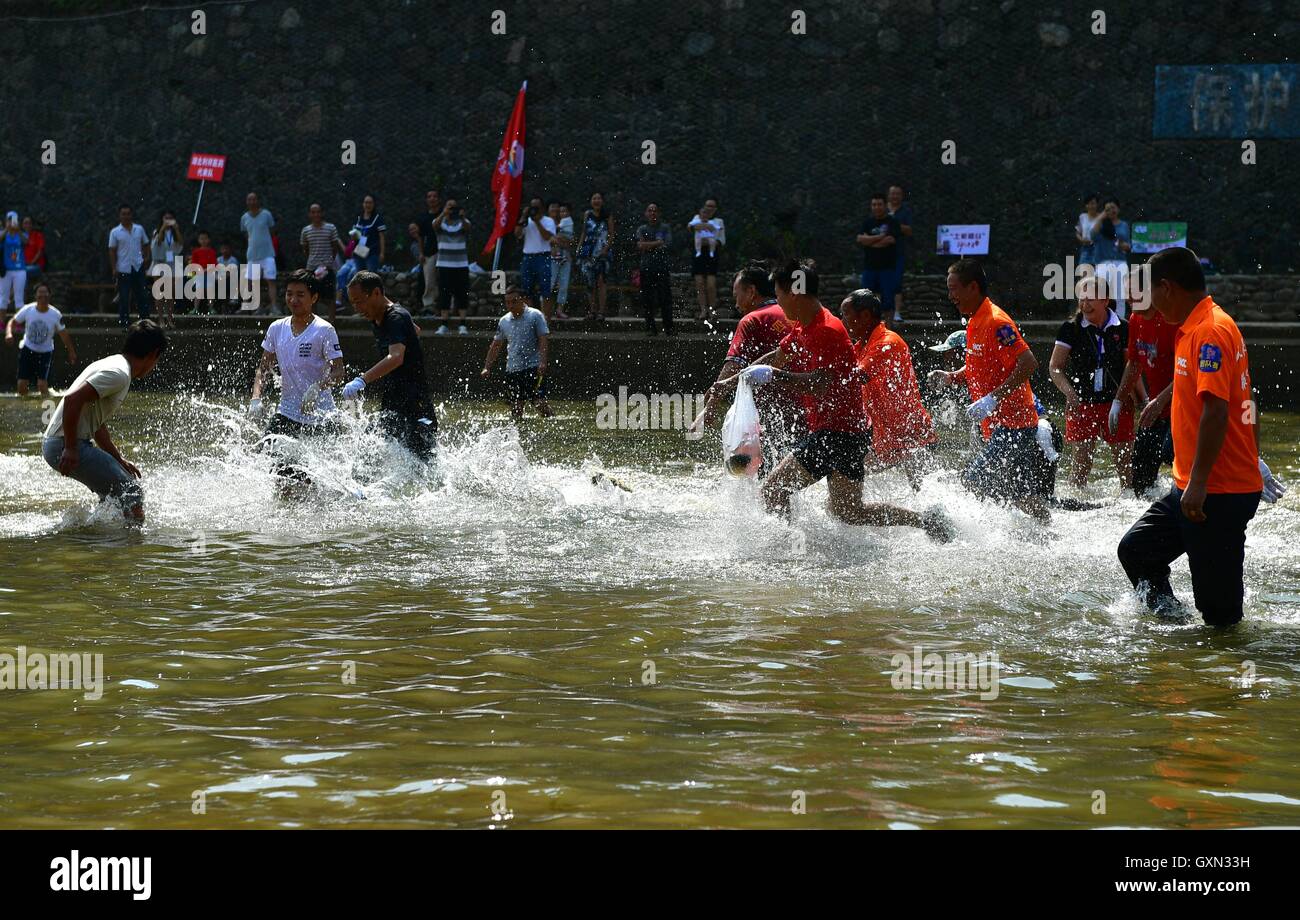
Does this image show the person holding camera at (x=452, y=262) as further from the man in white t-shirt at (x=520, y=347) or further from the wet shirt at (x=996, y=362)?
the wet shirt at (x=996, y=362)

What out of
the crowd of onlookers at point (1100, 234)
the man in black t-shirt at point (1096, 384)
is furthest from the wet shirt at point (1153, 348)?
the crowd of onlookers at point (1100, 234)

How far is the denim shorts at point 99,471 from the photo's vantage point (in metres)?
9.91

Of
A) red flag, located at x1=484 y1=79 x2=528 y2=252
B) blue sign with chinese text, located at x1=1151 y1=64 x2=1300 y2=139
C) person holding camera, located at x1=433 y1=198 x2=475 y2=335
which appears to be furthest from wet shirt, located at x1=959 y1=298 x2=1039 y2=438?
blue sign with chinese text, located at x1=1151 y1=64 x2=1300 y2=139

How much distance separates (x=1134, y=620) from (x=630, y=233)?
1890 centimetres

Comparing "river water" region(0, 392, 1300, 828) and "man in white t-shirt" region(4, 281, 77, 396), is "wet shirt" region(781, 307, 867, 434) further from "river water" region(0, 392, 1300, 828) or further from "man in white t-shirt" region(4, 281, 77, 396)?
"man in white t-shirt" region(4, 281, 77, 396)

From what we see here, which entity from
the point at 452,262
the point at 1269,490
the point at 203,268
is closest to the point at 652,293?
the point at 452,262

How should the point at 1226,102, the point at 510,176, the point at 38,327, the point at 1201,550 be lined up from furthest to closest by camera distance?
the point at 510,176 → the point at 1226,102 → the point at 38,327 → the point at 1201,550

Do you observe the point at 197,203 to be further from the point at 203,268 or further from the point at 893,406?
the point at 893,406

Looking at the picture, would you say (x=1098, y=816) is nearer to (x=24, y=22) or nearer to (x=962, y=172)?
(x=962, y=172)

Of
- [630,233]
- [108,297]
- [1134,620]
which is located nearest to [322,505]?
[1134,620]

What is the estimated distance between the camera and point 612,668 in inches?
267

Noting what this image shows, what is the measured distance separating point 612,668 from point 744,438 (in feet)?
11.6

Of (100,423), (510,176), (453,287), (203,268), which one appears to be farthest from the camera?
(203,268)
